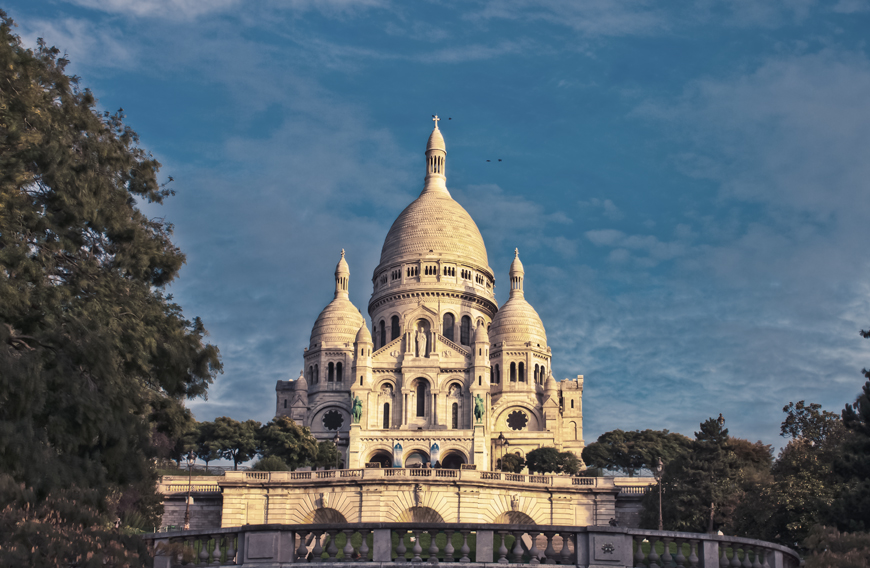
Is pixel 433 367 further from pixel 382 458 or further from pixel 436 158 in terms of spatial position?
pixel 436 158

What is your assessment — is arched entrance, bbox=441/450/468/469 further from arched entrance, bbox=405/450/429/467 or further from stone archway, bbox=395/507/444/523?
stone archway, bbox=395/507/444/523

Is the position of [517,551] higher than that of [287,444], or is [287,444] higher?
[287,444]

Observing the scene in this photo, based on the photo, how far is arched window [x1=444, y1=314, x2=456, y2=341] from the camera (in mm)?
101188

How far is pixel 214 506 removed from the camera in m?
54.8

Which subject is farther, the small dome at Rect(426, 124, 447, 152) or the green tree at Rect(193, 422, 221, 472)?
the small dome at Rect(426, 124, 447, 152)

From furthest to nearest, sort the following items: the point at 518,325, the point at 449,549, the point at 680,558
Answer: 1. the point at 518,325
2. the point at 680,558
3. the point at 449,549

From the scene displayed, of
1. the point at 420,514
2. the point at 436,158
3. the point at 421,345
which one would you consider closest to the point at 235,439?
the point at 421,345

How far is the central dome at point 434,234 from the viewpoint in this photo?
4193 inches

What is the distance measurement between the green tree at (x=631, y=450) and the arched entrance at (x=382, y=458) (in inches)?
686

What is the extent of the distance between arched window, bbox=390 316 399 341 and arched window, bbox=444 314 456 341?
522 cm

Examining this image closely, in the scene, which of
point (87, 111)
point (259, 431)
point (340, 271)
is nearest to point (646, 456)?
point (259, 431)

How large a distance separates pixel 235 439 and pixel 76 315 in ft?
196

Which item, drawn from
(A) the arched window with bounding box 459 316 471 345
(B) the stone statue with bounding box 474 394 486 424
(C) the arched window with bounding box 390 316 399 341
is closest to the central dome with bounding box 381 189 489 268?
(A) the arched window with bounding box 459 316 471 345

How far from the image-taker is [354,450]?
8281 centimetres
